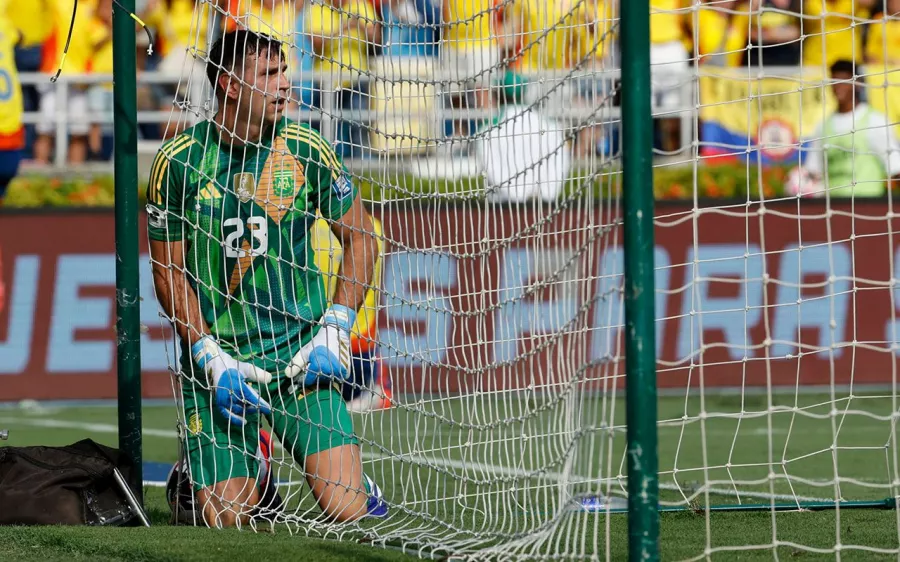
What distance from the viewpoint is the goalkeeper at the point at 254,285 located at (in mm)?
4930

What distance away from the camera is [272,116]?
494 centimetres

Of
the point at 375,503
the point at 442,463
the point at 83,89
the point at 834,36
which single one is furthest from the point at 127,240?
the point at 834,36

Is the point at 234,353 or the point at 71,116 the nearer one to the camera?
the point at 234,353

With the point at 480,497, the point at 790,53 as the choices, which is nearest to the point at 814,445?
the point at 480,497

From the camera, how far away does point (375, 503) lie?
16.6 ft

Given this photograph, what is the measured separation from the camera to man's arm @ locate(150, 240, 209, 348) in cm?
496

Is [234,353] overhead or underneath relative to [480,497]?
overhead

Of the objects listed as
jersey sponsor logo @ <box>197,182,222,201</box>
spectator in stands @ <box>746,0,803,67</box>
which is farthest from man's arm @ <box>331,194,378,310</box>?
spectator in stands @ <box>746,0,803,67</box>

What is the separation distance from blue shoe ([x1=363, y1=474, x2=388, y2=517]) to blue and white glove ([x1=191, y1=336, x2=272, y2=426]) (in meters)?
0.51

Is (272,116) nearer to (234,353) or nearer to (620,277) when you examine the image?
(234,353)

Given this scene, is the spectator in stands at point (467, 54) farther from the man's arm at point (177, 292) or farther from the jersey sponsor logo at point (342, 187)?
the man's arm at point (177, 292)

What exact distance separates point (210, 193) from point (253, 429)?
937 mm

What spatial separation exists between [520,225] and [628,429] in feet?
7.31

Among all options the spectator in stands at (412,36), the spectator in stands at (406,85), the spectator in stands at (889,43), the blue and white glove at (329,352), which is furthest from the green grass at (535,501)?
the spectator in stands at (889,43)
